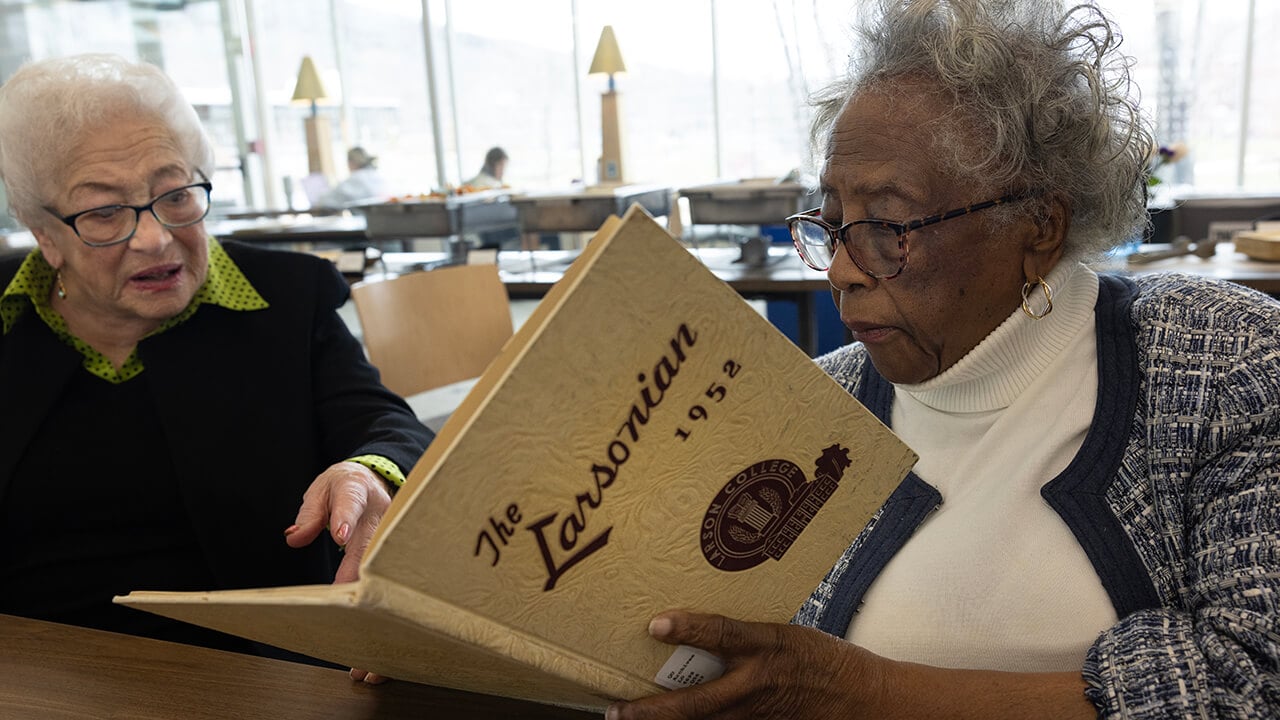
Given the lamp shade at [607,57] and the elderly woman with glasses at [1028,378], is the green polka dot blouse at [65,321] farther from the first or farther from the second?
the lamp shade at [607,57]

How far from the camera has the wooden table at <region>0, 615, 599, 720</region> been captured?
Result: 0.90 metres

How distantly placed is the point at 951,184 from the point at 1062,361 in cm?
25

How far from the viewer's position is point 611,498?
2.18ft

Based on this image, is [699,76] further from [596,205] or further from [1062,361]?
[1062,361]

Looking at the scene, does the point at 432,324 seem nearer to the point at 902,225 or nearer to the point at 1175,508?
the point at 902,225

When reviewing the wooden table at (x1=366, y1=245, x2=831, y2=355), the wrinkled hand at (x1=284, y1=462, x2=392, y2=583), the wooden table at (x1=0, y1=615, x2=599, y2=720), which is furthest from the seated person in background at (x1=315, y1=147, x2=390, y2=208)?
the wooden table at (x1=0, y1=615, x2=599, y2=720)

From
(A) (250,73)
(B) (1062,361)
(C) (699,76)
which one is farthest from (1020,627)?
(A) (250,73)

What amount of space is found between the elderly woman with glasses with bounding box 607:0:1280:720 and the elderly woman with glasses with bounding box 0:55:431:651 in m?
0.72

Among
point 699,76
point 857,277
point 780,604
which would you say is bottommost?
point 780,604

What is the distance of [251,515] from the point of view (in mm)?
1534

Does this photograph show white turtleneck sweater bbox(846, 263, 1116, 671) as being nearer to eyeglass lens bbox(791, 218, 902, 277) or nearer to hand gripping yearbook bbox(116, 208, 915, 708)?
eyeglass lens bbox(791, 218, 902, 277)

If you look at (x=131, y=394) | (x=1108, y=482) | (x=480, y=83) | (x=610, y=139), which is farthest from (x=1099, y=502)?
(x=480, y=83)

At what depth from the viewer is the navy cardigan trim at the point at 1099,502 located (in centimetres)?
97

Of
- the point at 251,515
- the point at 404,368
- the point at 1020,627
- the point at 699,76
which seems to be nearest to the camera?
the point at 1020,627
